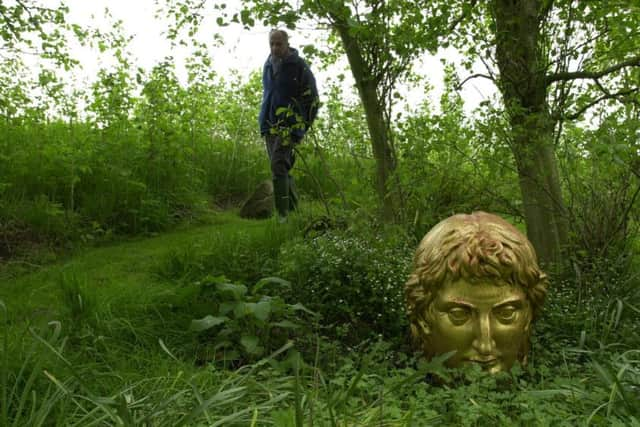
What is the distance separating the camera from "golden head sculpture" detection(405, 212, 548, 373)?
3.18 m

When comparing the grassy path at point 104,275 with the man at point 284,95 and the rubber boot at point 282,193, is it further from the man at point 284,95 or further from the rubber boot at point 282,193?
the man at point 284,95

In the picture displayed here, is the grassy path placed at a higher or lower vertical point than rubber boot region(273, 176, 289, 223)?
lower

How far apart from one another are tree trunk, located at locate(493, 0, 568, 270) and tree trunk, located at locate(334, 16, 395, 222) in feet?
3.69

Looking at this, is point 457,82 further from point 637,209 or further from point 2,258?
point 2,258

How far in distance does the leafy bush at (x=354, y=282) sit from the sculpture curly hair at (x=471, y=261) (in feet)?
2.07

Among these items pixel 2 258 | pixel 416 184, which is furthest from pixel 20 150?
pixel 416 184

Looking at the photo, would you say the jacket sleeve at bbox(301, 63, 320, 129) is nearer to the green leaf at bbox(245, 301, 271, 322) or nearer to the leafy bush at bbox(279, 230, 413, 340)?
the leafy bush at bbox(279, 230, 413, 340)

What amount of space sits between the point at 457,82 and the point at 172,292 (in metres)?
2.93

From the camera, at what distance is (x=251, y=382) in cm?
264

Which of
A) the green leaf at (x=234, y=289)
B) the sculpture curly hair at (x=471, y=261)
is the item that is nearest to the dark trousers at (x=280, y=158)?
the green leaf at (x=234, y=289)

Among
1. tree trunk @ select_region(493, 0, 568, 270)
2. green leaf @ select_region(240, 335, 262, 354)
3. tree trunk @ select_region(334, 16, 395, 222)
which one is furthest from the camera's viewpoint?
tree trunk @ select_region(334, 16, 395, 222)

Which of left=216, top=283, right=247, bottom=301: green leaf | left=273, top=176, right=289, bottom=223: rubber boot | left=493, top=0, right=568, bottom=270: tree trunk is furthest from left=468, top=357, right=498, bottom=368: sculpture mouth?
left=273, top=176, right=289, bottom=223: rubber boot

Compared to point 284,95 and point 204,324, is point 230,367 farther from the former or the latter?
point 284,95

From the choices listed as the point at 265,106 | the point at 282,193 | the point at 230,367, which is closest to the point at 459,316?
the point at 230,367
